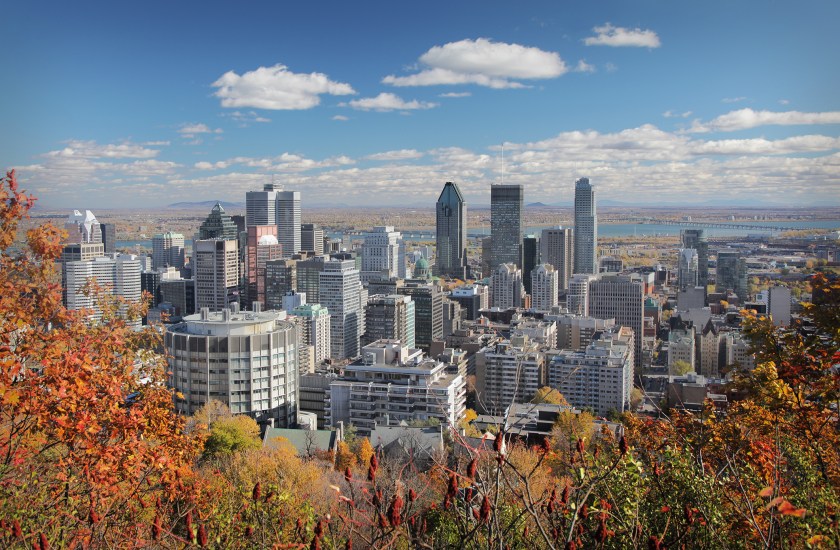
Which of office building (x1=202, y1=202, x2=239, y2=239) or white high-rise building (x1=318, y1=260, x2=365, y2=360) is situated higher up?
office building (x1=202, y1=202, x2=239, y2=239)

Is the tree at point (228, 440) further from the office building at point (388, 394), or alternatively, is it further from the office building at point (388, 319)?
the office building at point (388, 319)

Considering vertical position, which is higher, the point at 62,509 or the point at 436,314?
the point at 62,509

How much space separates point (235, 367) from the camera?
1088cm

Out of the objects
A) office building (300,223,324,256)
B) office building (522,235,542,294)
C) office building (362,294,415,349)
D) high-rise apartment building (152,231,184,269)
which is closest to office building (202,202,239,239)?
high-rise apartment building (152,231,184,269)

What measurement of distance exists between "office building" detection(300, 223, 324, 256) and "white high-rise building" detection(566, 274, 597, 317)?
2324 cm

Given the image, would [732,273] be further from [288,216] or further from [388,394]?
[288,216]

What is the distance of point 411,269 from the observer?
179 feet

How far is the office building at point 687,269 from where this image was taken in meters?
40.8

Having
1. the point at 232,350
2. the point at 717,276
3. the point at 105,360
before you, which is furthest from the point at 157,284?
the point at 105,360

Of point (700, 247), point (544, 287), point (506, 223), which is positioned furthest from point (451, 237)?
point (700, 247)

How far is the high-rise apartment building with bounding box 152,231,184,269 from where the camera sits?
47.8m

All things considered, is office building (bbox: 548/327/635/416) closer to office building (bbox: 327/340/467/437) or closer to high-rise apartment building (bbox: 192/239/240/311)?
office building (bbox: 327/340/467/437)

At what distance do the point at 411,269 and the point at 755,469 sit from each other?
169 ft

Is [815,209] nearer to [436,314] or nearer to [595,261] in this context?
[436,314]
